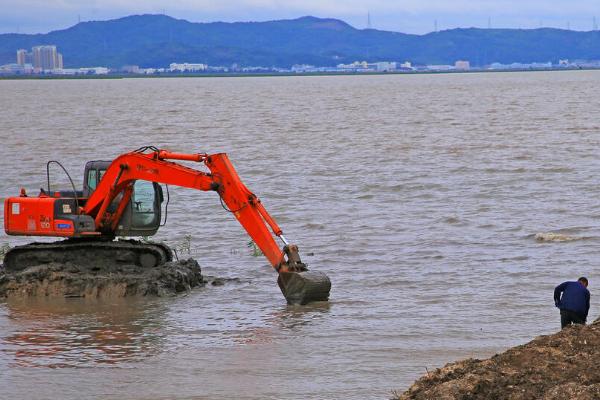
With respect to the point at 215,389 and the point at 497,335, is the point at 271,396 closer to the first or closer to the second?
the point at 215,389

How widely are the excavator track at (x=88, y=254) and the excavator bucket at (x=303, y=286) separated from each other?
2879mm

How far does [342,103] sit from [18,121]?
→ 3672 centimetres

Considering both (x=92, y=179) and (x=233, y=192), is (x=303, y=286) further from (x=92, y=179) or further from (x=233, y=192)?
(x=92, y=179)

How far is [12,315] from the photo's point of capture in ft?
59.3

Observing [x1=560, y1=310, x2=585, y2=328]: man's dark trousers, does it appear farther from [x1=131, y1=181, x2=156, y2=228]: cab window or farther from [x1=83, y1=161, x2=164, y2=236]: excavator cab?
[x1=131, y1=181, x2=156, y2=228]: cab window

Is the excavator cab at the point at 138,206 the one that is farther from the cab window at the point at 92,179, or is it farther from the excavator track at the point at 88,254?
the excavator track at the point at 88,254

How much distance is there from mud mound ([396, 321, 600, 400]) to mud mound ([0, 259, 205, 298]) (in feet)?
30.3

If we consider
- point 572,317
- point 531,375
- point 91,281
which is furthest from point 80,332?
point 531,375

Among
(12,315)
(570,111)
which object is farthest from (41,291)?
(570,111)

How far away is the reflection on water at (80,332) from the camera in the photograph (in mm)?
15148

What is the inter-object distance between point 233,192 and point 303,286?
175cm

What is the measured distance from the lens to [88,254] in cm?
1950

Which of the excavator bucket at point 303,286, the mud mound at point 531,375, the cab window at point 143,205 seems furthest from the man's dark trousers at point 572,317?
the cab window at point 143,205

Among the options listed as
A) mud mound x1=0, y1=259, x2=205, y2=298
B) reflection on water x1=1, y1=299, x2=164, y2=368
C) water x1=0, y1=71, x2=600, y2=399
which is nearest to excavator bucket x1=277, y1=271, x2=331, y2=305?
water x1=0, y1=71, x2=600, y2=399
